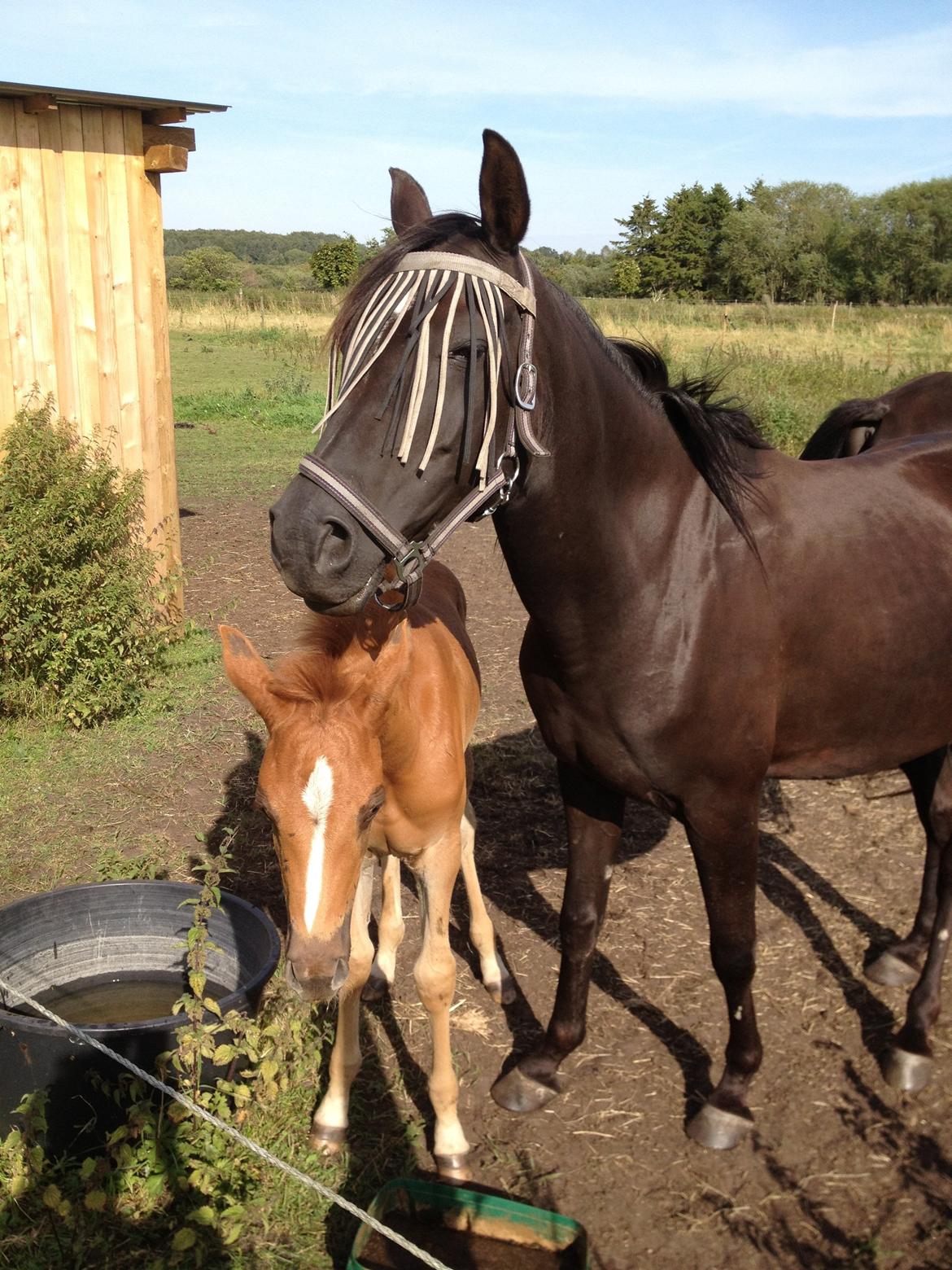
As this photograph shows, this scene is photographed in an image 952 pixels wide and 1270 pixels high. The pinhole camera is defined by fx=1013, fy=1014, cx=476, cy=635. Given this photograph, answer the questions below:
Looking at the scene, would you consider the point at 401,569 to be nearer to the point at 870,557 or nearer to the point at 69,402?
the point at 870,557

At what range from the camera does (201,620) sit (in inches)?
292

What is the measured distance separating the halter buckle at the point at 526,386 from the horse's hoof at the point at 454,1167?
212 cm

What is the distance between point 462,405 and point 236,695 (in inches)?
173

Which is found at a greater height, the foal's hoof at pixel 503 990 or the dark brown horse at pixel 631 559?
the dark brown horse at pixel 631 559

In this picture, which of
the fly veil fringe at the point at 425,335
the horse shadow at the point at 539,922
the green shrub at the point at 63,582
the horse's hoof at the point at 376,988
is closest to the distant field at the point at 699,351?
the fly veil fringe at the point at 425,335

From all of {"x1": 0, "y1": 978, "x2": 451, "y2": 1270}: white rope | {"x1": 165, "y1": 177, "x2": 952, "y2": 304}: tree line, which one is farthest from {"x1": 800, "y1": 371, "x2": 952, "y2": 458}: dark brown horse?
{"x1": 165, "y1": 177, "x2": 952, "y2": 304}: tree line

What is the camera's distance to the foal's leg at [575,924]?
315cm

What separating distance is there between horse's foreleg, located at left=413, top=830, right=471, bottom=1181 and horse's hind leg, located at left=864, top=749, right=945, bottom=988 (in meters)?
1.83

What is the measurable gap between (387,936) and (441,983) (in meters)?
0.77

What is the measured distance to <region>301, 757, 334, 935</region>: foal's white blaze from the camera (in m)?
2.14

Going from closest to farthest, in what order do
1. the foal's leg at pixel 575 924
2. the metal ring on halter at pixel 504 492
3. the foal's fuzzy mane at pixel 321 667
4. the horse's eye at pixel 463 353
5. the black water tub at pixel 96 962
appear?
the horse's eye at pixel 463 353, the metal ring on halter at pixel 504 492, the foal's fuzzy mane at pixel 321 667, the black water tub at pixel 96 962, the foal's leg at pixel 575 924

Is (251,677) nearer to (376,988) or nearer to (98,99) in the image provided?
(376,988)

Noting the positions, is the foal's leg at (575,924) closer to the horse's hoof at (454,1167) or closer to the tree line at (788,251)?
the horse's hoof at (454,1167)

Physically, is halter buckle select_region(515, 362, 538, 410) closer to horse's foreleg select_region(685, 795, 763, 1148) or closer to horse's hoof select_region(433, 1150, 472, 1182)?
horse's foreleg select_region(685, 795, 763, 1148)
